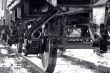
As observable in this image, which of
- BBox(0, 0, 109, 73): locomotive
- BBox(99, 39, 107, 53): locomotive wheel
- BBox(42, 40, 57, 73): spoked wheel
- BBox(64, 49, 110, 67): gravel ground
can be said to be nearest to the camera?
BBox(0, 0, 109, 73): locomotive

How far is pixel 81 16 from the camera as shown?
694 cm

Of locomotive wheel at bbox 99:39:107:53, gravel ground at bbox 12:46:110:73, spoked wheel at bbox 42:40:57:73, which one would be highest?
locomotive wheel at bbox 99:39:107:53

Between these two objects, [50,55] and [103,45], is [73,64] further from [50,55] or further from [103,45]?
[103,45]

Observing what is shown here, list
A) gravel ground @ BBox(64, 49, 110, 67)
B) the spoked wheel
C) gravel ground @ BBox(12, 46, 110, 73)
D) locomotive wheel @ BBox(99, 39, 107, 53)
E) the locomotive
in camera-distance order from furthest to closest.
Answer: gravel ground @ BBox(64, 49, 110, 67), gravel ground @ BBox(12, 46, 110, 73), the spoked wheel, locomotive wheel @ BBox(99, 39, 107, 53), the locomotive

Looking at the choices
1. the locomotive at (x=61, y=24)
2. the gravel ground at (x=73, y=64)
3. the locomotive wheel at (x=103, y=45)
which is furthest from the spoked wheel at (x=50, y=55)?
the locomotive wheel at (x=103, y=45)

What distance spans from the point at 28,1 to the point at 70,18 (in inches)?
59.5

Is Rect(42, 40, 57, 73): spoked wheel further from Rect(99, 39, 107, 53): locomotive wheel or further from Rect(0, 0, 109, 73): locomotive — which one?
Rect(99, 39, 107, 53): locomotive wheel

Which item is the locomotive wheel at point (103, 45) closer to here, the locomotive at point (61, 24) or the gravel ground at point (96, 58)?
the locomotive at point (61, 24)

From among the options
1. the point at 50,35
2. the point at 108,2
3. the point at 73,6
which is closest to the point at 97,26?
the point at 108,2

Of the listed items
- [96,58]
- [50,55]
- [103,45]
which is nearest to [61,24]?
[50,55]

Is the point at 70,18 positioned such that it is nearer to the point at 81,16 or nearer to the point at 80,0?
the point at 81,16

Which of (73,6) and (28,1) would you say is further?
(28,1)

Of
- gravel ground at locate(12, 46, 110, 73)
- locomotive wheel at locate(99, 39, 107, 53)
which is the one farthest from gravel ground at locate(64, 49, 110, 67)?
locomotive wheel at locate(99, 39, 107, 53)

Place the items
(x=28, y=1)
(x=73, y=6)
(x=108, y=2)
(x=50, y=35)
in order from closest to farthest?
(x=108, y=2) < (x=73, y=6) < (x=50, y=35) < (x=28, y=1)
